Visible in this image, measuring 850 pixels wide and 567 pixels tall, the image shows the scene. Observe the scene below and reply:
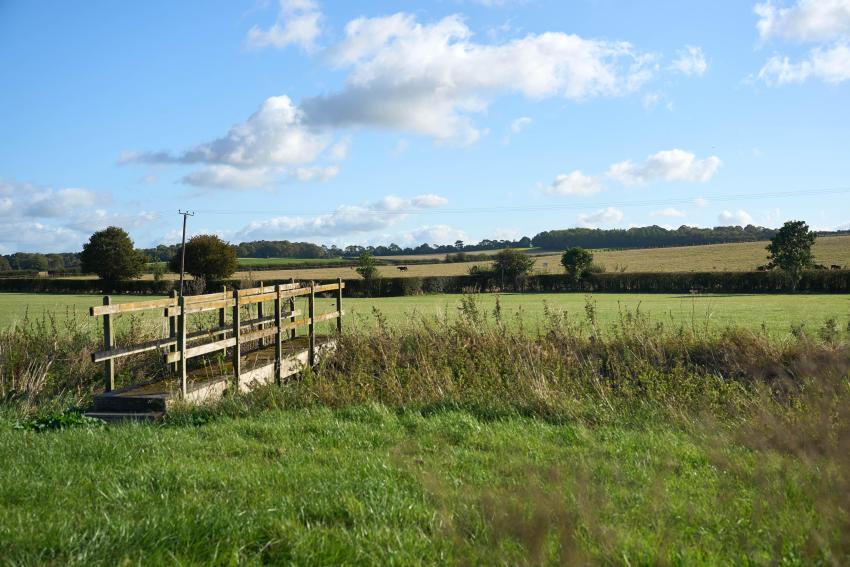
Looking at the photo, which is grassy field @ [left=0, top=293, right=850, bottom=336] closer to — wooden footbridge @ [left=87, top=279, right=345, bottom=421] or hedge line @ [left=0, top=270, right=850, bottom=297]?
wooden footbridge @ [left=87, top=279, right=345, bottom=421]

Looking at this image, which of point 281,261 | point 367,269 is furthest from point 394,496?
point 281,261

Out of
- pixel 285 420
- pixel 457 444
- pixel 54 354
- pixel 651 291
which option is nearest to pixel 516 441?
pixel 457 444

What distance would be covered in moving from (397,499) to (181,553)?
56.7 inches

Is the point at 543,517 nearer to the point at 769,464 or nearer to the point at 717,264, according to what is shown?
the point at 769,464

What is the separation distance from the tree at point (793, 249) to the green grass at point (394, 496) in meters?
51.2

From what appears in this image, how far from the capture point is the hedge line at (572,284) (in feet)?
171

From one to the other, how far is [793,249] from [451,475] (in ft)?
179

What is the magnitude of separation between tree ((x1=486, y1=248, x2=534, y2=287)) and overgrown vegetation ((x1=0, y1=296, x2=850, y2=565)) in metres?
53.4

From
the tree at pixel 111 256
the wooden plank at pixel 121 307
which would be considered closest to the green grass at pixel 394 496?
the wooden plank at pixel 121 307

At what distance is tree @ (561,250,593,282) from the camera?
61000 mm

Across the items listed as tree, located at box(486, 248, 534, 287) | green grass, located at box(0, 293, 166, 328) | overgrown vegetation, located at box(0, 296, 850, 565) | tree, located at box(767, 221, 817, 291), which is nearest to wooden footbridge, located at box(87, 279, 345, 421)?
overgrown vegetation, located at box(0, 296, 850, 565)

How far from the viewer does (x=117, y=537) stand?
3789 mm

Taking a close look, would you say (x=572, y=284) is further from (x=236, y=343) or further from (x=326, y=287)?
(x=236, y=343)

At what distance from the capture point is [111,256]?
7188 centimetres
